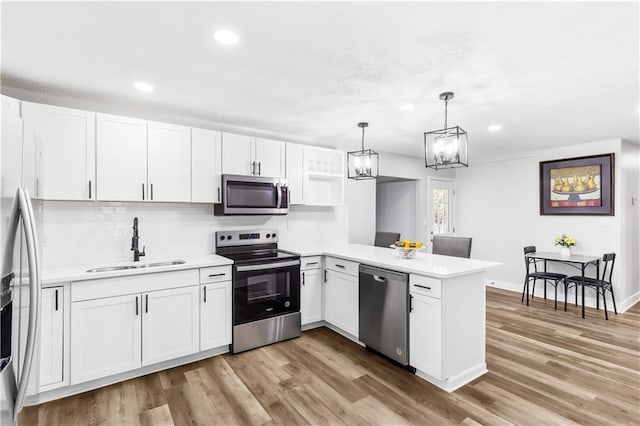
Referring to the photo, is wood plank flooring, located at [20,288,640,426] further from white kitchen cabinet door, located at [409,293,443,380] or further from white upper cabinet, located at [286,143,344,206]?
white upper cabinet, located at [286,143,344,206]

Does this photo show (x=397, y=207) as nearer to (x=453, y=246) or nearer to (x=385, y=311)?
(x=453, y=246)

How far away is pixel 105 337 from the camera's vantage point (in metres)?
2.55

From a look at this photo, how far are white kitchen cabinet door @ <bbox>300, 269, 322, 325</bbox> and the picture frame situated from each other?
13.4ft

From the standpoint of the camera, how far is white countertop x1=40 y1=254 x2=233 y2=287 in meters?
2.38

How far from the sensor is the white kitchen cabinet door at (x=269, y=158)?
146 inches

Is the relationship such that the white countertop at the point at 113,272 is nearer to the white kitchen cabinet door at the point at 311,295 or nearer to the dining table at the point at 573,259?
the white kitchen cabinet door at the point at 311,295

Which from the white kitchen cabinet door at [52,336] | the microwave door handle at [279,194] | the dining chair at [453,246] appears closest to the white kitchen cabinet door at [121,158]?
the white kitchen cabinet door at [52,336]

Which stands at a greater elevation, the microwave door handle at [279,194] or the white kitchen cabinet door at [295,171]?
the white kitchen cabinet door at [295,171]

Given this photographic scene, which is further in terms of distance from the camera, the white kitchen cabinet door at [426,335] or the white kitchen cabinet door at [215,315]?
Answer: the white kitchen cabinet door at [215,315]

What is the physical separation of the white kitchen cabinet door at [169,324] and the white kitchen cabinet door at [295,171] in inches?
64.4

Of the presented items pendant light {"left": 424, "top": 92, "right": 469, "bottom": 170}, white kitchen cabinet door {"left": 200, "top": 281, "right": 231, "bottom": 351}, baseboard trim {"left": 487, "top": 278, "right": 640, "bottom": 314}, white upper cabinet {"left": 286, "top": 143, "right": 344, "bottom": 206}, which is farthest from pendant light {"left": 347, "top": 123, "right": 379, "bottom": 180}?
baseboard trim {"left": 487, "top": 278, "right": 640, "bottom": 314}

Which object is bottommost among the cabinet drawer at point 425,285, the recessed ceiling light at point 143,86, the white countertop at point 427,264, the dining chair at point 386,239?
the cabinet drawer at point 425,285

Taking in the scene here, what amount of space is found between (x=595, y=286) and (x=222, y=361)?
16.1 feet

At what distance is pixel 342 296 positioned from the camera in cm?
354
